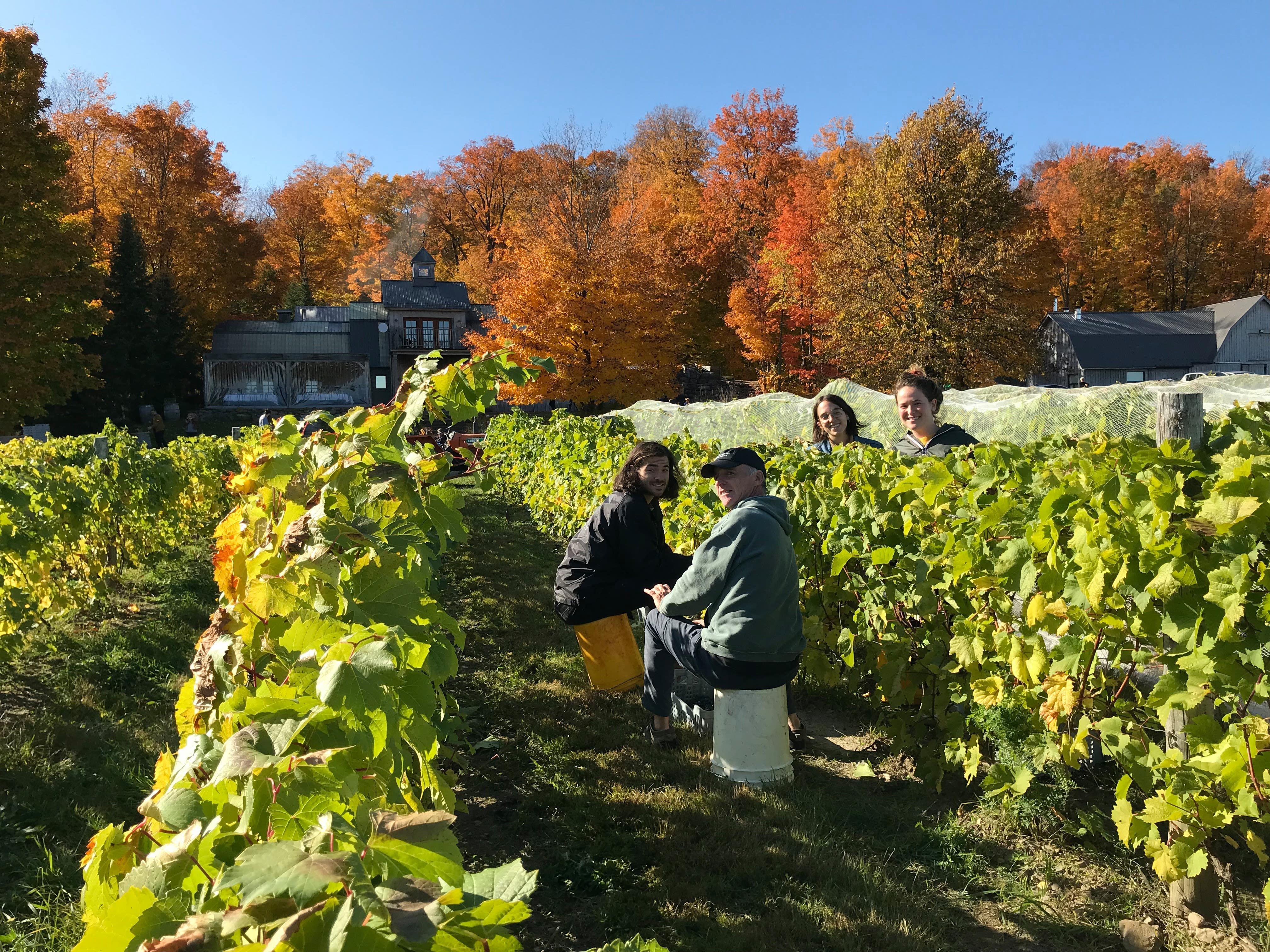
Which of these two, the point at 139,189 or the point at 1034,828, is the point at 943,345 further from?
the point at 139,189

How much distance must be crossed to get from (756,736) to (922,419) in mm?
2510

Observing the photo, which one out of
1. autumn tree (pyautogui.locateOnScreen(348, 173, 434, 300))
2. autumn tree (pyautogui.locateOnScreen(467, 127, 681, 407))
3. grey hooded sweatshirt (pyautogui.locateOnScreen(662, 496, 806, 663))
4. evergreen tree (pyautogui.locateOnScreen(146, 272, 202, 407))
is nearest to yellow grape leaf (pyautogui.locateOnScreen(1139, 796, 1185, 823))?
grey hooded sweatshirt (pyautogui.locateOnScreen(662, 496, 806, 663))

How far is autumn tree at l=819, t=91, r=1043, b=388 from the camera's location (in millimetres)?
25500

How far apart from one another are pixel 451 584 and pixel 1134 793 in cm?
611

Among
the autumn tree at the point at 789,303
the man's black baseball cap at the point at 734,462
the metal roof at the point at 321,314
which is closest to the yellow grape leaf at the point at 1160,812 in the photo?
the man's black baseball cap at the point at 734,462

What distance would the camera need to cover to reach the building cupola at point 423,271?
148 feet

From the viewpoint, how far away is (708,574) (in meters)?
3.73

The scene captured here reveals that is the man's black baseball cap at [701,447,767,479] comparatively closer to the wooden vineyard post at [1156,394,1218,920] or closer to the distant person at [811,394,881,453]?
the wooden vineyard post at [1156,394,1218,920]

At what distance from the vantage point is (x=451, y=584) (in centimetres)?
812

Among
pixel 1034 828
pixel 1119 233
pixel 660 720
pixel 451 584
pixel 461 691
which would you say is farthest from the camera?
pixel 1119 233

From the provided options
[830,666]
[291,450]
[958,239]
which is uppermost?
[958,239]

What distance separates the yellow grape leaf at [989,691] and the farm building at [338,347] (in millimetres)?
36995

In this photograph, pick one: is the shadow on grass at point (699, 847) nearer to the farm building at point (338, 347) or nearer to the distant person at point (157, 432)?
the distant person at point (157, 432)

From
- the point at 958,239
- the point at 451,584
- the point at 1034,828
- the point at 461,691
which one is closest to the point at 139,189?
the point at 958,239
